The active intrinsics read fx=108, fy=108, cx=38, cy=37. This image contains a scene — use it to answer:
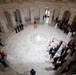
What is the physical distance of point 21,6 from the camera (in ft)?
55.2

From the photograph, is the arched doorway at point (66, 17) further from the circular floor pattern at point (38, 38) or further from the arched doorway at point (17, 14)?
the arched doorway at point (17, 14)

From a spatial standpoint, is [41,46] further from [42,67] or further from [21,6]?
[21,6]

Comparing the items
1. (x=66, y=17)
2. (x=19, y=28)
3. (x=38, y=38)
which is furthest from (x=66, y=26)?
(x=19, y=28)

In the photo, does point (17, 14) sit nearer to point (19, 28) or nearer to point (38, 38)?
point (19, 28)

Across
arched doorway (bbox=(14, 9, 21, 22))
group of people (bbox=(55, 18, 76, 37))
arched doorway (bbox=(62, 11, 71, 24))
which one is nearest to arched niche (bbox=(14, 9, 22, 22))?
arched doorway (bbox=(14, 9, 21, 22))

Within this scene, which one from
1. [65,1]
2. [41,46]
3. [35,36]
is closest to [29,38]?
[35,36]

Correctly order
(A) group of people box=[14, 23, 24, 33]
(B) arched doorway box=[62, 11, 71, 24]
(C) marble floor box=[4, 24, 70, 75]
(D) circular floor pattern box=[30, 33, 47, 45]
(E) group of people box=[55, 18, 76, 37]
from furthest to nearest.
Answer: (B) arched doorway box=[62, 11, 71, 24]
(A) group of people box=[14, 23, 24, 33]
(D) circular floor pattern box=[30, 33, 47, 45]
(E) group of people box=[55, 18, 76, 37]
(C) marble floor box=[4, 24, 70, 75]

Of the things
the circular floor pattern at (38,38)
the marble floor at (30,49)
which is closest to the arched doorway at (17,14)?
the marble floor at (30,49)

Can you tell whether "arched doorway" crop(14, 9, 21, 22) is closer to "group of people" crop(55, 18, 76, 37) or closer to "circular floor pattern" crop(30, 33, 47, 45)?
"circular floor pattern" crop(30, 33, 47, 45)

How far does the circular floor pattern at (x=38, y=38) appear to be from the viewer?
1705cm

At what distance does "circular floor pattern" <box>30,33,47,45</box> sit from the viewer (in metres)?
17.0

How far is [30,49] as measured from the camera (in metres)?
16.0

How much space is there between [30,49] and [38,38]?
2.51 meters

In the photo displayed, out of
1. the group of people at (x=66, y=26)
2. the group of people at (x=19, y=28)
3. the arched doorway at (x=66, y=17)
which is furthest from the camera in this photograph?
the arched doorway at (x=66, y=17)
